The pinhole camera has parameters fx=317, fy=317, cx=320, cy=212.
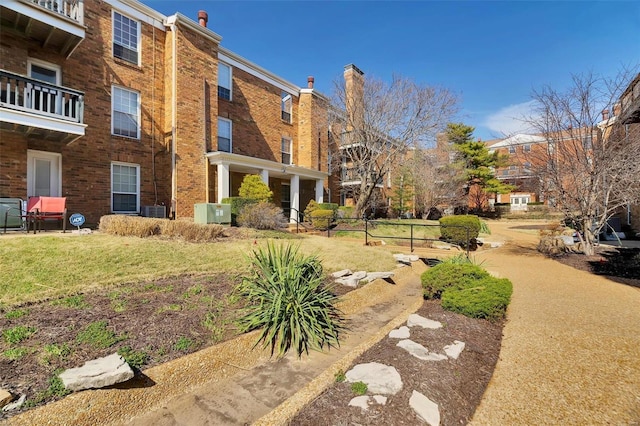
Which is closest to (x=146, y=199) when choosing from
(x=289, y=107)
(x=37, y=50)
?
(x=37, y=50)

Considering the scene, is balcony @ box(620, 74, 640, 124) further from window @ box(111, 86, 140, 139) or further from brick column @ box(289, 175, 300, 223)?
window @ box(111, 86, 140, 139)

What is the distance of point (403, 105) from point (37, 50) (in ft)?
52.9

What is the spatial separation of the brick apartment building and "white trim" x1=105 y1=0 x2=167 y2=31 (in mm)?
38

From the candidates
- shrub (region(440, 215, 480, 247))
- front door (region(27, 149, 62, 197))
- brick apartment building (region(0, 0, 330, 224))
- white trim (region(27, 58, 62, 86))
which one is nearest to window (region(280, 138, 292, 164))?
brick apartment building (region(0, 0, 330, 224))

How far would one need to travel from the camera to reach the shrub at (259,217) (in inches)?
479

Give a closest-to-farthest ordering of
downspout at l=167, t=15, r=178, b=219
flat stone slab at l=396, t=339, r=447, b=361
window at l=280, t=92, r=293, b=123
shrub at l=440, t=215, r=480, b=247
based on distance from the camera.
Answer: flat stone slab at l=396, t=339, r=447, b=361, shrub at l=440, t=215, r=480, b=247, downspout at l=167, t=15, r=178, b=219, window at l=280, t=92, r=293, b=123

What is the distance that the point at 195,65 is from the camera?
13617 millimetres

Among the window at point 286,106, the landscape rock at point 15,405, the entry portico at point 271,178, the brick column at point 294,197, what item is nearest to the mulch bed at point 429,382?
the landscape rock at point 15,405

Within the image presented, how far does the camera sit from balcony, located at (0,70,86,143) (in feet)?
28.0

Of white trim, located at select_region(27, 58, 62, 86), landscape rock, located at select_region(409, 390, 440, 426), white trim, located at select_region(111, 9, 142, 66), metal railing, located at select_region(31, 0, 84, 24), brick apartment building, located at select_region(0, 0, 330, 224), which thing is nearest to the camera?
landscape rock, located at select_region(409, 390, 440, 426)

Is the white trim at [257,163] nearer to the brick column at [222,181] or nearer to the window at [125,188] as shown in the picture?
the brick column at [222,181]

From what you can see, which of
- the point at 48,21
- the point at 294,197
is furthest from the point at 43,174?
the point at 294,197

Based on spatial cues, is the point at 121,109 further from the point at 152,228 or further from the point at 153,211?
the point at 152,228

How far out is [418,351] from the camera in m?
3.26
